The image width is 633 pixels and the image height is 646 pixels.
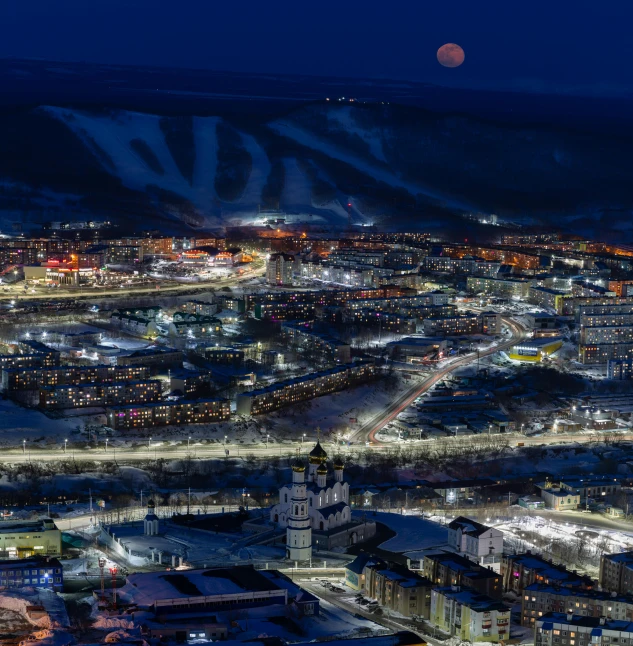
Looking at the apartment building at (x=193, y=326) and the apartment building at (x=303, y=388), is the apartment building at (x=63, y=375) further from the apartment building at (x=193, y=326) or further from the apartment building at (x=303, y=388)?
the apartment building at (x=193, y=326)

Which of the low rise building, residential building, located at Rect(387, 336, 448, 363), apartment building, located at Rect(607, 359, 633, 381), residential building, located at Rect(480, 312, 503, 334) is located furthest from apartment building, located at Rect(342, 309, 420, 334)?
apartment building, located at Rect(607, 359, 633, 381)

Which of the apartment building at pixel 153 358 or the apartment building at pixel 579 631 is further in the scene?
the apartment building at pixel 153 358

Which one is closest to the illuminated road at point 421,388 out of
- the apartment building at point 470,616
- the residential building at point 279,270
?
the residential building at point 279,270

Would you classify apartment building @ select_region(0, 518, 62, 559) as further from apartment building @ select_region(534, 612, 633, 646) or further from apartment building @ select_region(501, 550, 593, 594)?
apartment building @ select_region(534, 612, 633, 646)

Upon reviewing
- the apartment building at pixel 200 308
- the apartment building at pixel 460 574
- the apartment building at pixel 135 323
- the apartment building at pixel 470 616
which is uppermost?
the apartment building at pixel 200 308

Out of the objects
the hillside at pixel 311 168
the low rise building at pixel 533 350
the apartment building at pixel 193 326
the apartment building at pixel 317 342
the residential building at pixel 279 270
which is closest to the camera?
the apartment building at pixel 317 342

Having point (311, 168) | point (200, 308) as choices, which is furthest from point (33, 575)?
point (311, 168)

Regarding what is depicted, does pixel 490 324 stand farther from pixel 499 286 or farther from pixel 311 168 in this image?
pixel 311 168
